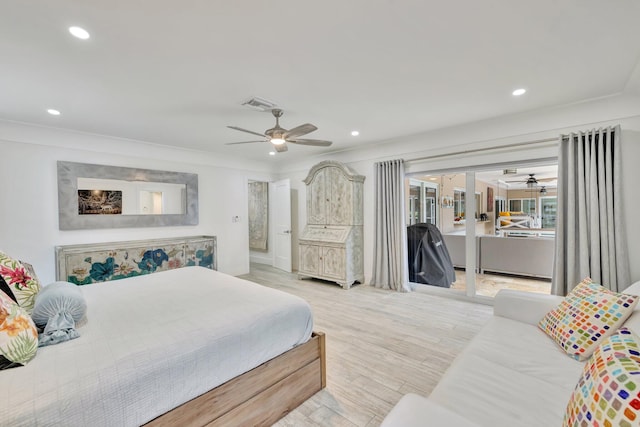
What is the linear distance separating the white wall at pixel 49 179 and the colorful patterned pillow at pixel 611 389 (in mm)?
5336

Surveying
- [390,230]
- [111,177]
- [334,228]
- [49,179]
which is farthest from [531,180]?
[49,179]

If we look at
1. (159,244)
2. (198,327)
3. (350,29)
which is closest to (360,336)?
(198,327)

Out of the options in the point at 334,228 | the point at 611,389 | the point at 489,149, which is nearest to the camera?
the point at 611,389

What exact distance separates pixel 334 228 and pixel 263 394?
3595 mm

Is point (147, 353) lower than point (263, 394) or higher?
higher

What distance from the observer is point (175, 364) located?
4.52 ft

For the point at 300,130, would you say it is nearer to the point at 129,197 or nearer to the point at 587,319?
the point at 587,319

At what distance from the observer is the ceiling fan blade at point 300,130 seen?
2807 mm

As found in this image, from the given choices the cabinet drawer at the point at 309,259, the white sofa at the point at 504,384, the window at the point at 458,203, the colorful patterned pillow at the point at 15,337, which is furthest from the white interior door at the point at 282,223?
the colorful patterned pillow at the point at 15,337

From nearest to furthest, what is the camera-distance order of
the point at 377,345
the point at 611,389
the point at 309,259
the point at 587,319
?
the point at 611,389, the point at 587,319, the point at 377,345, the point at 309,259

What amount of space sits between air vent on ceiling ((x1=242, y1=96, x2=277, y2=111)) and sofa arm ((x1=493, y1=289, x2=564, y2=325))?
2.82 meters

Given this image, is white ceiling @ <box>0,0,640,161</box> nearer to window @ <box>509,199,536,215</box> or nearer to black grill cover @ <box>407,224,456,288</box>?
window @ <box>509,199,536,215</box>

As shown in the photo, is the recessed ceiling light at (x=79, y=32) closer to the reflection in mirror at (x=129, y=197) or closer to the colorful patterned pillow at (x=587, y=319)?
the reflection in mirror at (x=129, y=197)

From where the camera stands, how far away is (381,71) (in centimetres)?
236
